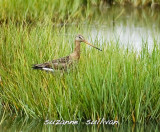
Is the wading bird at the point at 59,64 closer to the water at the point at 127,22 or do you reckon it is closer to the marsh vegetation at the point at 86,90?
the marsh vegetation at the point at 86,90

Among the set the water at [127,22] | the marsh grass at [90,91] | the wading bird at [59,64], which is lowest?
the marsh grass at [90,91]

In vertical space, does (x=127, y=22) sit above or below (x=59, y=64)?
above

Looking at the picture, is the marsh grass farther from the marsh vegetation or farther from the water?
the water

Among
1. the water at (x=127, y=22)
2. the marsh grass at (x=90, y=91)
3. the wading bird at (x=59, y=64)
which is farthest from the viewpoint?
the water at (x=127, y=22)

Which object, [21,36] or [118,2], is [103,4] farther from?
[21,36]

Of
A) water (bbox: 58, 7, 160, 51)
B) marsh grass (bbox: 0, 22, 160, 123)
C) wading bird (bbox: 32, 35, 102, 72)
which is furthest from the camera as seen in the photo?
water (bbox: 58, 7, 160, 51)

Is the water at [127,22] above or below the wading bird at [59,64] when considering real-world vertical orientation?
above

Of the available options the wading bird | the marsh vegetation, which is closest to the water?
the wading bird


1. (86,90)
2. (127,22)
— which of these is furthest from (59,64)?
(127,22)

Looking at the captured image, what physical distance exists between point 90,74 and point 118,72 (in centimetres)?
48

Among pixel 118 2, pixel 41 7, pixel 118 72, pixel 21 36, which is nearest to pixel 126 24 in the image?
pixel 41 7

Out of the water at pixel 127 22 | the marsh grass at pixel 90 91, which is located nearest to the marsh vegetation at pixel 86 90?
the marsh grass at pixel 90 91

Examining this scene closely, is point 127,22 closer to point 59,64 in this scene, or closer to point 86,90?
point 59,64

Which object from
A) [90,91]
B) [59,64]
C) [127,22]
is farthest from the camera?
[127,22]
